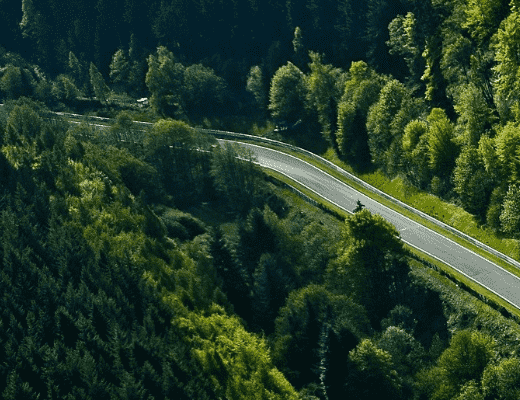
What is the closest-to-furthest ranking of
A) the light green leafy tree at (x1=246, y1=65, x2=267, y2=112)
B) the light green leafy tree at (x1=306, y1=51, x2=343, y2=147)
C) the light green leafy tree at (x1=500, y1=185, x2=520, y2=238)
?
the light green leafy tree at (x1=500, y1=185, x2=520, y2=238) < the light green leafy tree at (x1=306, y1=51, x2=343, y2=147) < the light green leafy tree at (x1=246, y1=65, x2=267, y2=112)

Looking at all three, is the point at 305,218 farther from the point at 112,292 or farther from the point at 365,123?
the point at 112,292

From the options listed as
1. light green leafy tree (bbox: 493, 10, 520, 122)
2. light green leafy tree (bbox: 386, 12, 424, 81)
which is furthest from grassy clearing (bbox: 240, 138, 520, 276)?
light green leafy tree (bbox: 386, 12, 424, 81)

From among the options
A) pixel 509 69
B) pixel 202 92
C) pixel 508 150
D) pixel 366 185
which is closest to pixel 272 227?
pixel 366 185

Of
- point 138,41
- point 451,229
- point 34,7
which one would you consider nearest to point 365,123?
point 451,229

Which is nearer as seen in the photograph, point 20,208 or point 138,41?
point 20,208

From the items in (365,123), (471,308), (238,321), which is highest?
(365,123)

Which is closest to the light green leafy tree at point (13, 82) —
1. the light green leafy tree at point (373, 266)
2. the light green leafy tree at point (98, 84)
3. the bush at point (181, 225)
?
the light green leafy tree at point (98, 84)

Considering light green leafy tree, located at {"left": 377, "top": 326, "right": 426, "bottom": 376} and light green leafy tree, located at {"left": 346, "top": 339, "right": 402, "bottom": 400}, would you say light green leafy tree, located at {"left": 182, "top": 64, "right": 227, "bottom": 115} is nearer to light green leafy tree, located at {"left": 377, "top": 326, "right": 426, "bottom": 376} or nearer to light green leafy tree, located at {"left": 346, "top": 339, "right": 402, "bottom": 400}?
light green leafy tree, located at {"left": 377, "top": 326, "right": 426, "bottom": 376}
